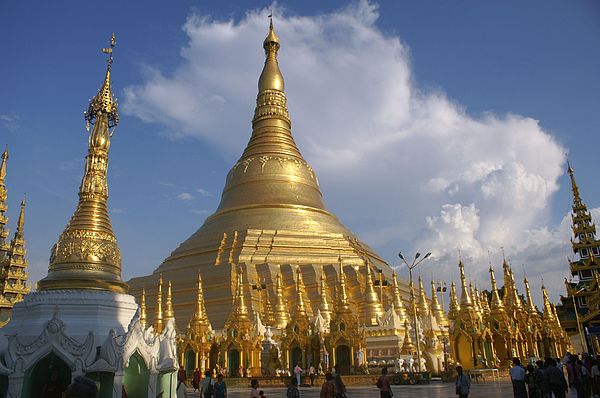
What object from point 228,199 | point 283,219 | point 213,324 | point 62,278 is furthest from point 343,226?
point 62,278

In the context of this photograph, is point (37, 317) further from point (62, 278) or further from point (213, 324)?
point (213, 324)

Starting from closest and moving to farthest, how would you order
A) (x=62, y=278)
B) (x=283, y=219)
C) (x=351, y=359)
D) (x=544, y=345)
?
(x=62, y=278)
(x=351, y=359)
(x=544, y=345)
(x=283, y=219)

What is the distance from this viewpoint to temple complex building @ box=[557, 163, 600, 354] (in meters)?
41.8

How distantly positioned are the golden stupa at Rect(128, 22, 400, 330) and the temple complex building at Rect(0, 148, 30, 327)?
773 centimetres

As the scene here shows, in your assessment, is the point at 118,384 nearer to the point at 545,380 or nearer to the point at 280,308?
the point at 545,380

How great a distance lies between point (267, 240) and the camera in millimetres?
37250

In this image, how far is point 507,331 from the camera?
25.5m

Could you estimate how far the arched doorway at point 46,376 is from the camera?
1006 cm

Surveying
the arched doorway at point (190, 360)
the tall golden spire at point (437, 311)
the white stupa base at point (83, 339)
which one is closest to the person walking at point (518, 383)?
the white stupa base at point (83, 339)

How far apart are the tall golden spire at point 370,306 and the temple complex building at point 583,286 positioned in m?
20.6

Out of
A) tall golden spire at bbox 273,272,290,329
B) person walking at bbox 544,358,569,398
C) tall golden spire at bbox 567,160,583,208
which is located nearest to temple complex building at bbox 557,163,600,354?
A: tall golden spire at bbox 567,160,583,208

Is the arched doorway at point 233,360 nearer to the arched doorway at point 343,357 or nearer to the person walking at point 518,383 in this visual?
the arched doorway at point 343,357

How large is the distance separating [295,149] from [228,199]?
24.6 feet

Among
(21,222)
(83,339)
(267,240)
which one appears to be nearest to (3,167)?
(21,222)
